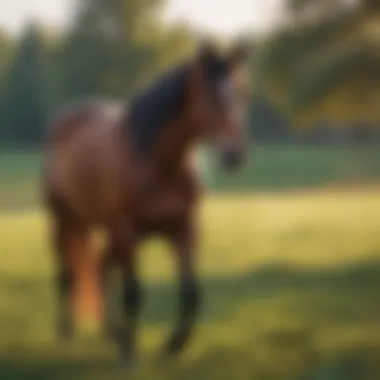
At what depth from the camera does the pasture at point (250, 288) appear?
3.64 ft

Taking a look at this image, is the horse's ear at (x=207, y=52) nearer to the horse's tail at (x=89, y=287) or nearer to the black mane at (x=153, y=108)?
the black mane at (x=153, y=108)

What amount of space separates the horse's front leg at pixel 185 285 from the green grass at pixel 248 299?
1 centimetres

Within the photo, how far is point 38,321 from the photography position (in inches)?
44.1

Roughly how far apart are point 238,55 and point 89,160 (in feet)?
0.85

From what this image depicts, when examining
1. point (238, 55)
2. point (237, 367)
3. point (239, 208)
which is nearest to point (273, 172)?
point (239, 208)

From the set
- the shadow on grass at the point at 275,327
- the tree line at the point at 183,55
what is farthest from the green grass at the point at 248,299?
the tree line at the point at 183,55

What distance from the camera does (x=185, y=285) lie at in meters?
1.12

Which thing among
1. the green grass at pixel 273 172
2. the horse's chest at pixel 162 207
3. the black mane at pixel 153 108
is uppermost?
the black mane at pixel 153 108

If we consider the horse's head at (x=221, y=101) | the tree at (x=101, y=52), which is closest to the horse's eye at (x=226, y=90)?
the horse's head at (x=221, y=101)

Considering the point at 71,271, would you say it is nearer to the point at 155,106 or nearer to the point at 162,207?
the point at 162,207

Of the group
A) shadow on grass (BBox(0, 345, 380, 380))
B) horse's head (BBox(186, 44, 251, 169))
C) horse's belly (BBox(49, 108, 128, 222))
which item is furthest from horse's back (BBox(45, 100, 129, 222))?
shadow on grass (BBox(0, 345, 380, 380))

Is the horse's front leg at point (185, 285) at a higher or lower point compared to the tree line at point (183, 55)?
lower

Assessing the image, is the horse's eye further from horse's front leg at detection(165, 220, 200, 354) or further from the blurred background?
horse's front leg at detection(165, 220, 200, 354)

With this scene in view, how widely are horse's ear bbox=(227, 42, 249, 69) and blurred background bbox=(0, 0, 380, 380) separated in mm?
12
